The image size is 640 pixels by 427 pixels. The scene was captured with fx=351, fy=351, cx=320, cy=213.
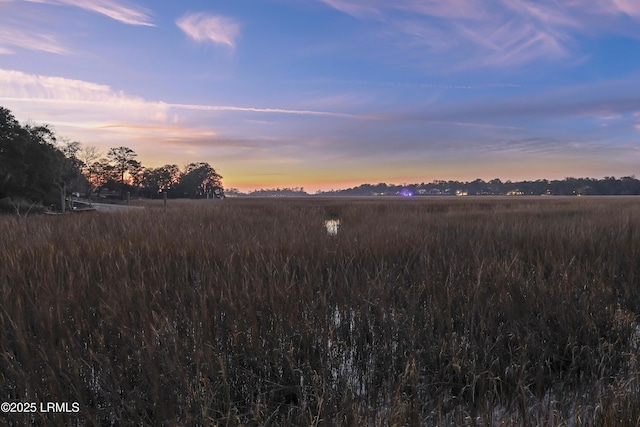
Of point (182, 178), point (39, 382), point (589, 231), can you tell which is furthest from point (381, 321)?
point (182, 178)

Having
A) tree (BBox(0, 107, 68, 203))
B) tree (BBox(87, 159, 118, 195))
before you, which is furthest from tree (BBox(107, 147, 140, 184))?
tree (BBox(0, 107, 68, 203))

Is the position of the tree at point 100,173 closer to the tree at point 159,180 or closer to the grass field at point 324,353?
the tree at point 159,180

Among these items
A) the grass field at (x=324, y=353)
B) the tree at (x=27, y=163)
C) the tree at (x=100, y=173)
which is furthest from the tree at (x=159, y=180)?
the grass field at (x=324, y=353)

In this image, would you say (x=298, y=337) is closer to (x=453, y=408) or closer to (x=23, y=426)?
(x=453, y=408)

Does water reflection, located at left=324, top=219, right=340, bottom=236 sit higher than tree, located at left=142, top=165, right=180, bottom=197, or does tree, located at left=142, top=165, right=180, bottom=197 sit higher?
tree, located at left=142, top=165, right=180, bottom=197

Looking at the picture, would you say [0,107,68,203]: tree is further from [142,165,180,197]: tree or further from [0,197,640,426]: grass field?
[142,165,180,197]: tree

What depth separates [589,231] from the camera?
28.5ft

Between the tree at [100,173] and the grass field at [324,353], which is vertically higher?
the tree at [100,173]

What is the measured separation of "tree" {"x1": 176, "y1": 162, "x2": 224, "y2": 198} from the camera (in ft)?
312

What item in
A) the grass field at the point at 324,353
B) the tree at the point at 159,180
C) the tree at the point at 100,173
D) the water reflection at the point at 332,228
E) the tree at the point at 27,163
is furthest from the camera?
the tree at the point at 159,180

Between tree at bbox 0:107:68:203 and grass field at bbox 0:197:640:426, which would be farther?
tree at bbox 0:107:68:203

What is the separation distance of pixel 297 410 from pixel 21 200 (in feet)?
90.4

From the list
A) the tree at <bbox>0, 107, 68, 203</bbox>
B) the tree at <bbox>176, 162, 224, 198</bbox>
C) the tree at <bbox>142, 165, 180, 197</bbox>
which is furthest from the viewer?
the tree at <bbox>176, 162, 224, 198</bbox>

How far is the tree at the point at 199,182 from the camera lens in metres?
95.1
